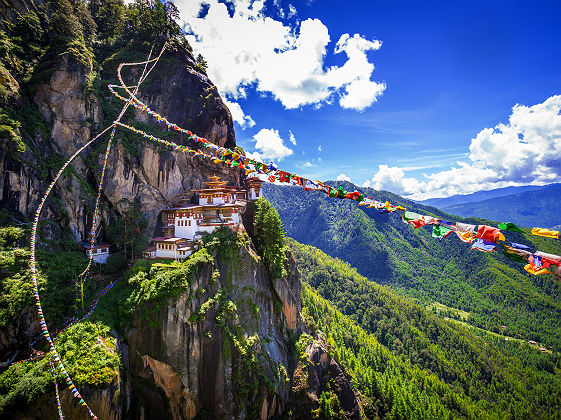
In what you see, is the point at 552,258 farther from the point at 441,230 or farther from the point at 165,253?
the point at 165,253

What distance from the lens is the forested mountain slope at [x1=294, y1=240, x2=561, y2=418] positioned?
56844 millimetres

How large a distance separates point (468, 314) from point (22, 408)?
600ft

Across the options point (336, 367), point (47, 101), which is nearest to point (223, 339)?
point (336, 367)

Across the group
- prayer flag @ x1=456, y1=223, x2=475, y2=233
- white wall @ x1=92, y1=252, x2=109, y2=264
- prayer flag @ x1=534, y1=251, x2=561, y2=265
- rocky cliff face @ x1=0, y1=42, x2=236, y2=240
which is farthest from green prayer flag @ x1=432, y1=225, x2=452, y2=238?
rocky cliff face @ x1=0, y1=42, x2=236, y2=240

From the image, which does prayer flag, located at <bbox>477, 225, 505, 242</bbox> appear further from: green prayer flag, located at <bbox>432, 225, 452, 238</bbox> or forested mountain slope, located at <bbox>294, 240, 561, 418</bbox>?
forested mountain slope, located at <bbox>294, 240, 561, 418</bbox>

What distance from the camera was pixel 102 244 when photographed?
3084 cm

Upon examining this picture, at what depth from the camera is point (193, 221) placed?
32.7 m

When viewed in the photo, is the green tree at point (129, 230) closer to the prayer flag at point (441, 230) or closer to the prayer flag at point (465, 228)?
the prayer flag at point (441, 230)

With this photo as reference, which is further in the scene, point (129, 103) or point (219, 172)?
point (219, 172)

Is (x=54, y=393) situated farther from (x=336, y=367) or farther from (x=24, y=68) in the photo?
(x=24, y=68)

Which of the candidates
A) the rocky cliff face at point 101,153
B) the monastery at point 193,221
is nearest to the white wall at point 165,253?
the monastery at point 193,221

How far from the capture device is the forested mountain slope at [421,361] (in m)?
56.8

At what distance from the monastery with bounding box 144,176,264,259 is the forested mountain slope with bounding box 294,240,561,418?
2514 cm

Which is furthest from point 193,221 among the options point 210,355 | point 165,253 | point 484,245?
point 484,245
